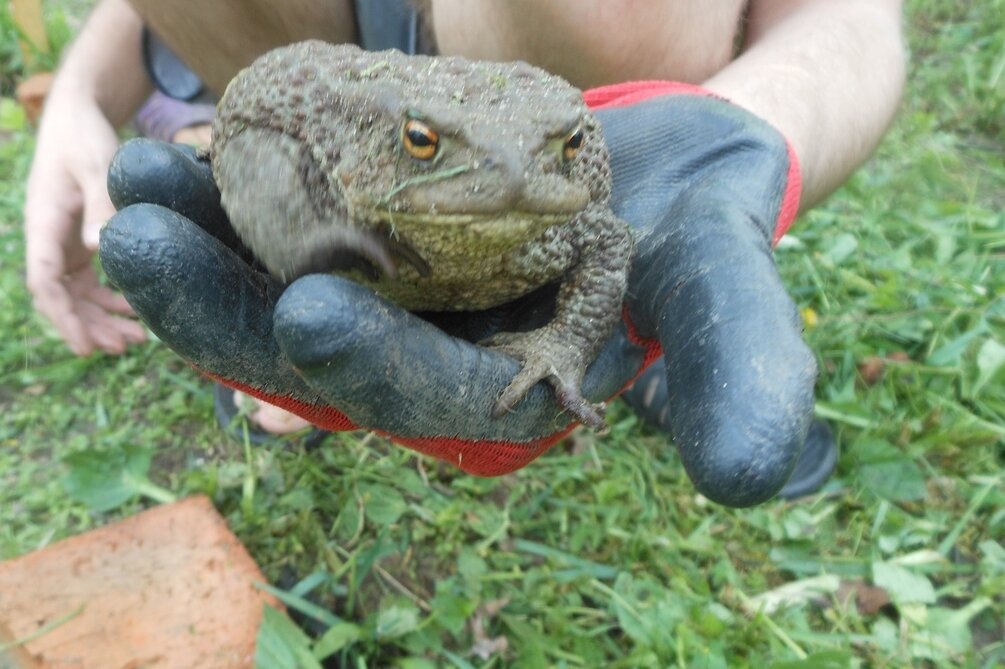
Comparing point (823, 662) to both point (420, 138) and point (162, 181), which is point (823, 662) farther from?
point (162, 181)

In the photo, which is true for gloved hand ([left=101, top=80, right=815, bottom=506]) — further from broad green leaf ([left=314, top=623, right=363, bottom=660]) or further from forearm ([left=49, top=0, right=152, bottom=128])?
forearm ([left=49, top=0, right=152, bottom=128])

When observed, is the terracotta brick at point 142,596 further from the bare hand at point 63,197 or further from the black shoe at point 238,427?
the bare hand at point 63,197

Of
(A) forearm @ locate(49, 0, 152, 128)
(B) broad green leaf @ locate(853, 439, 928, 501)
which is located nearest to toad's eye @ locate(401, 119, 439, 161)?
(B) broad green leaf @ locate(853, 439, 928, 501)

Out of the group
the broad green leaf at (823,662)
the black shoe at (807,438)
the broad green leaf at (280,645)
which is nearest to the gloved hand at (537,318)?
the broad green leaf at (280,645)

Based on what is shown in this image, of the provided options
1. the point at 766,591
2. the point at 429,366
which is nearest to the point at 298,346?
the point at 429,366

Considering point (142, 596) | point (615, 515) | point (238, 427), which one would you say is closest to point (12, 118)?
point (238, 427)

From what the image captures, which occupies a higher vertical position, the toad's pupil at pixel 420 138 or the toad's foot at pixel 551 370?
the toad's pupil at pixel 420 138
